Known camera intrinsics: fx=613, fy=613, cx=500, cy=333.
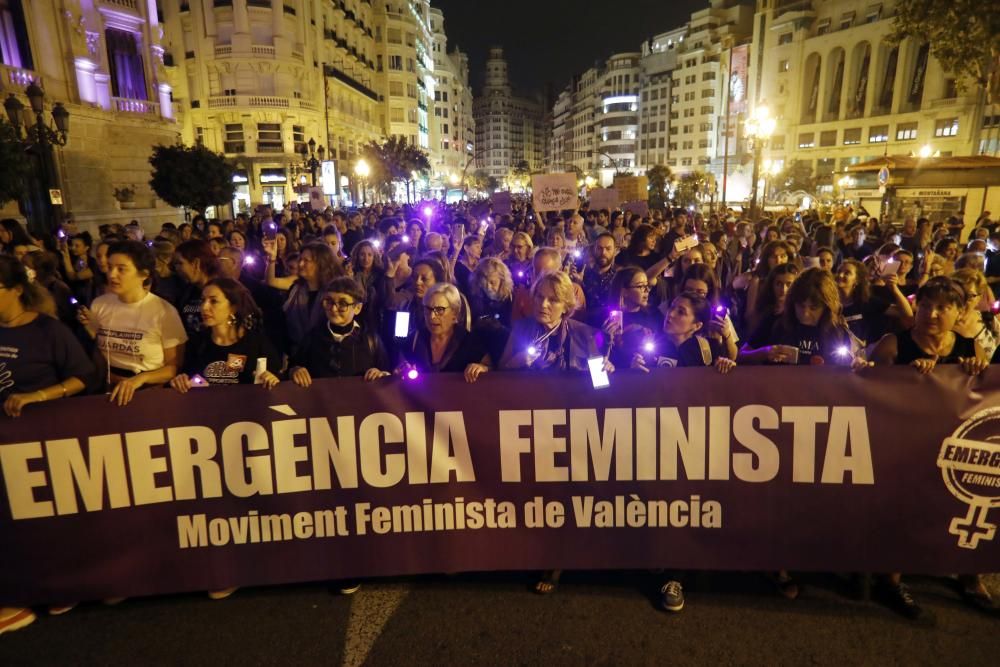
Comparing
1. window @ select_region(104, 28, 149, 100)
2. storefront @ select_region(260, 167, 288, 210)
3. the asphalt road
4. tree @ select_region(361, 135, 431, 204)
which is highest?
window @ select_region(104, 28, 149, 100)

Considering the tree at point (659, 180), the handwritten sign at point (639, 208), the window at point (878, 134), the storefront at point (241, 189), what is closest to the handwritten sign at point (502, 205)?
the handwritten sign at point (639, 208)

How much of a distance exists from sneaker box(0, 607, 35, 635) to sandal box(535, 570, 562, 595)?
2.87 meters

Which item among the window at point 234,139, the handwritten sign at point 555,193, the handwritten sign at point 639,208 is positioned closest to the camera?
the handwritten sign at point 555,193

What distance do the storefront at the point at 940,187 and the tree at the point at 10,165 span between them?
75.5ft

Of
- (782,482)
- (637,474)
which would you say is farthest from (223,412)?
(782,482)

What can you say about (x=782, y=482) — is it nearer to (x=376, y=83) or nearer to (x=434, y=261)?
(x=434, y=261)

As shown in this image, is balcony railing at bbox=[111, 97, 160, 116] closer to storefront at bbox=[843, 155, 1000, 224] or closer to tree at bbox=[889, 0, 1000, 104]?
tree at bbox=[889, 0, 1000, 104]

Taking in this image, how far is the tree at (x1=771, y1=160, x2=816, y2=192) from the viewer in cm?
5912

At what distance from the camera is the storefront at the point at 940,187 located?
16.9 metres

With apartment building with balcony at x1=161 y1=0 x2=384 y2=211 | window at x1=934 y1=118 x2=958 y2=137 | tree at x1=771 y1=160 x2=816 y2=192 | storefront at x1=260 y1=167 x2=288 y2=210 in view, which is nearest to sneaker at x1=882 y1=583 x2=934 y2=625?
apartment building with balcony at x1=161 y1=0 x2=384 y2=211

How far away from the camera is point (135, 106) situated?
26312mm

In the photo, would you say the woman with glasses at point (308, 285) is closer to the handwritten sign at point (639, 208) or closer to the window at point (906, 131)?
the handwritten sign at point (639, 208)

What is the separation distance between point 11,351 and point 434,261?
2.91 m

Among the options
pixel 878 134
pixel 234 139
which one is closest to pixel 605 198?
pixel 234 139
